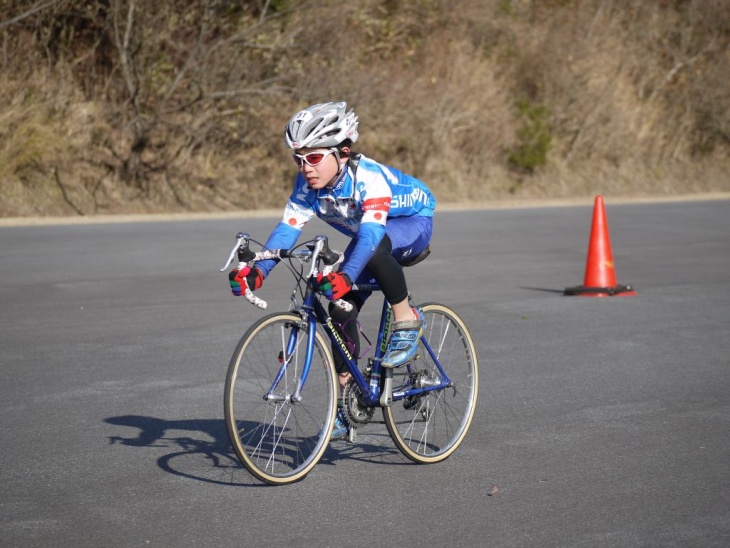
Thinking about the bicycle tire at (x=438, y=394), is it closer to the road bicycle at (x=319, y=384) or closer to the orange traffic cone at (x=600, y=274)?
the road bicycle at (x=319, y=384)

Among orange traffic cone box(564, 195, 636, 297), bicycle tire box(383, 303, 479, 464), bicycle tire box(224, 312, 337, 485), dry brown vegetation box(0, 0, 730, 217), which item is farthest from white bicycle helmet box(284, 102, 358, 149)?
dry brown vegetation box(0, 0, 730, 217)

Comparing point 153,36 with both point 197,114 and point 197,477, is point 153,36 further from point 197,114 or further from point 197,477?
point 197,477

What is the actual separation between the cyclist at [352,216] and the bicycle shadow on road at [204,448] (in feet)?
1.63

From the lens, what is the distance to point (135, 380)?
8.00 metres

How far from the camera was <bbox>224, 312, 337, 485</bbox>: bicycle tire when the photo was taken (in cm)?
514

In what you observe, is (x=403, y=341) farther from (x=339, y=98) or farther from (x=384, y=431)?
(x=339, y=98)

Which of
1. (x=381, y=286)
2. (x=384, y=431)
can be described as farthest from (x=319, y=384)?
(x=381, y=286)

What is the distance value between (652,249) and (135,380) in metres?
10.7

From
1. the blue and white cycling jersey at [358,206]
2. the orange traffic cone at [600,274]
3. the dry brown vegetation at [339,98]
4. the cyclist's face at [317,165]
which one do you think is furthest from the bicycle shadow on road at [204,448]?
the dry brown vegetation at [339,98]

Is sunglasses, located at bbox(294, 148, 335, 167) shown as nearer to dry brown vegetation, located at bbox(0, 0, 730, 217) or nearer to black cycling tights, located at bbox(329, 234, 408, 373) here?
black cycling tights, located at bbox(329, 234, 408, 373)

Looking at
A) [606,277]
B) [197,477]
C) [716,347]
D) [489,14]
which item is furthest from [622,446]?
[489,14]

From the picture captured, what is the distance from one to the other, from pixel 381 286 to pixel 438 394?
3.02ft

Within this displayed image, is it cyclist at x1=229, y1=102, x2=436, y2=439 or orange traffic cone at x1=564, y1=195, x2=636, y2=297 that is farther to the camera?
orange traffic cone at x1=564, y1=195, x2=636, y2=297

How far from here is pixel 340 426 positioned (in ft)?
18.5
